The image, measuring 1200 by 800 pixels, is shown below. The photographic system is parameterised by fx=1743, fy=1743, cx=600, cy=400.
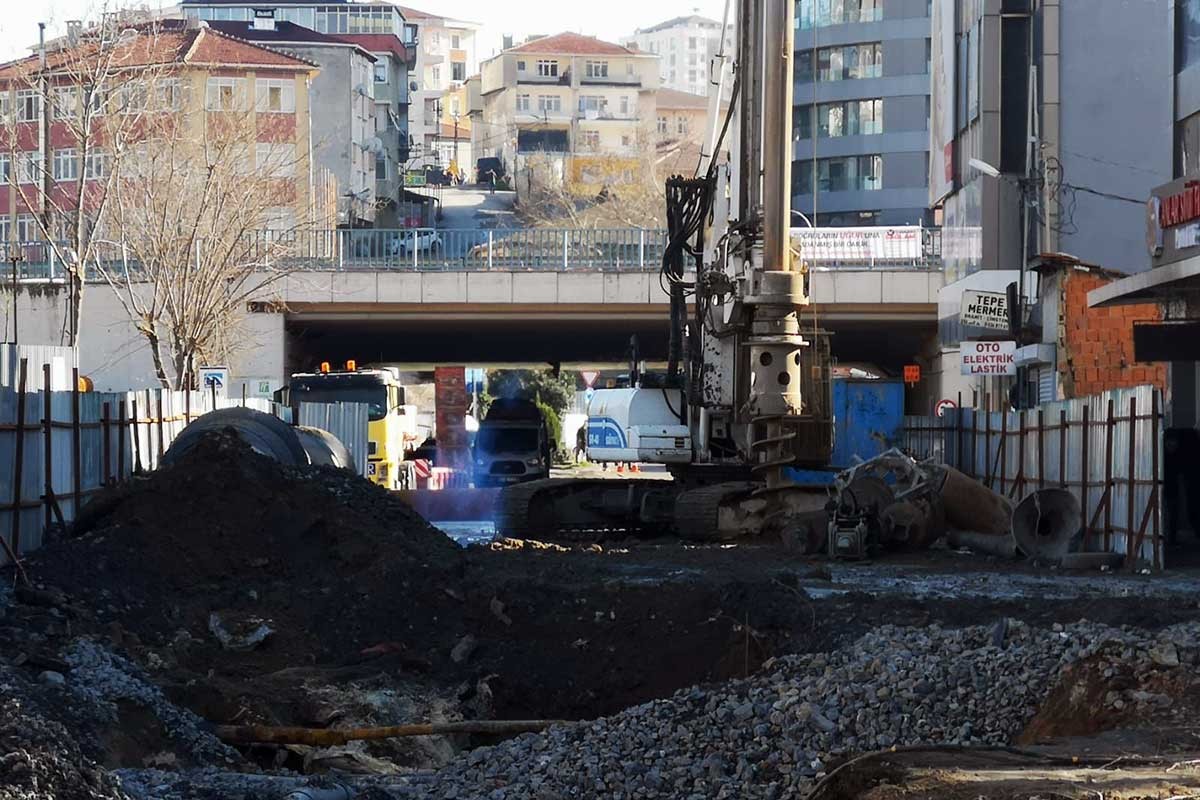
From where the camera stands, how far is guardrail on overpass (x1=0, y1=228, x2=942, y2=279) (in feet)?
149

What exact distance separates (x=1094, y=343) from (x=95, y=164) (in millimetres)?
31215

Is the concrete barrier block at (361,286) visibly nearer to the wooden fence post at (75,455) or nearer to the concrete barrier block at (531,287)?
the concrete barrier block at (531,287)

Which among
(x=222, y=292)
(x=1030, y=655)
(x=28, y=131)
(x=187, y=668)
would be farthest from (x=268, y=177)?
(x=1030, y=655)

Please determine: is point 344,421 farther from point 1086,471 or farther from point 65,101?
point 1086,471

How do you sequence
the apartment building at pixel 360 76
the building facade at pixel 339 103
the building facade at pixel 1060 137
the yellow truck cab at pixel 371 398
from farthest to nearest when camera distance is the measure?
the apartment building at pixel 360 76 → the building facade at pixel 339 103 → the yellow truck cab at pixel 371 398 → the building facade at pixel 1060 137

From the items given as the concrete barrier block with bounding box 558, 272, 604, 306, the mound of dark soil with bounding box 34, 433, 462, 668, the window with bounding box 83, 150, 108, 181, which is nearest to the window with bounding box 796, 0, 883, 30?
the window with bounding box 83, 150, 108, 181

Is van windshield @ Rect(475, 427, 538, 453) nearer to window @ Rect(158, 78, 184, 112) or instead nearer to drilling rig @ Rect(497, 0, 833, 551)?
window @ Rect(158, 78, 184, 112)

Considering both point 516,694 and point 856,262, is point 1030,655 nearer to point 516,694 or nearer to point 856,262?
point 516,694

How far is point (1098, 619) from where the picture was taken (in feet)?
47.4

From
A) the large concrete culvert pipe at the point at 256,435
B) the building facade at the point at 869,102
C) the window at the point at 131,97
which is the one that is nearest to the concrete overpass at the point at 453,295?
the window at the point at 131,97

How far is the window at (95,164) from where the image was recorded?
3588cm

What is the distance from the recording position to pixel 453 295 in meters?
45.4

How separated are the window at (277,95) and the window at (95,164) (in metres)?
19.0

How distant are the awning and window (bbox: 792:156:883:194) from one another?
6441 cm
